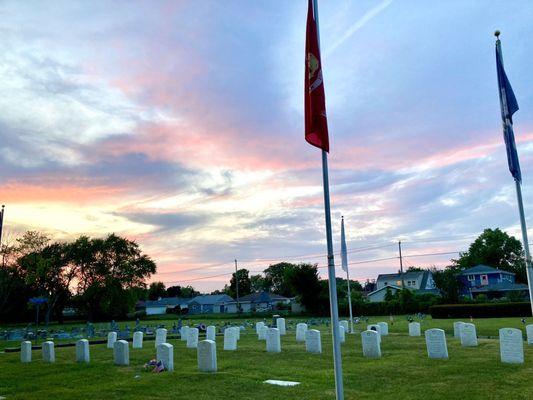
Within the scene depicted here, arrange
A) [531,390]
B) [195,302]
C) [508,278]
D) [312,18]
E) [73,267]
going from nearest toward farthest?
[312,18], [531,390], [73,267], [508,278], [195,302]

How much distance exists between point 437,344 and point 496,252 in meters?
94.5

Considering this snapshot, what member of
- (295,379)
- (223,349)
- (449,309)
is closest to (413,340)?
(223,349)

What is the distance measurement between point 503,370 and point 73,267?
6952 centimetres

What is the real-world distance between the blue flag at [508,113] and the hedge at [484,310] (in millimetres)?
34478

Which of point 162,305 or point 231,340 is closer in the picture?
point 231,340

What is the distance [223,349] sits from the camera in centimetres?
2100

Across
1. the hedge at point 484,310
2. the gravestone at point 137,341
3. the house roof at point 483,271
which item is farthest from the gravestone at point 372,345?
the house roof at point 483,271

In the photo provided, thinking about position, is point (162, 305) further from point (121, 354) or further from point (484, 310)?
point (121, 354)

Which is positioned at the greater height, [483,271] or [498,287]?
[483,271]

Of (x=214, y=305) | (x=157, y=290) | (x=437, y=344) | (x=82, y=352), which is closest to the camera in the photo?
(x=437, y=344)

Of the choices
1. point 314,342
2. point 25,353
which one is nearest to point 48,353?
point 25,353

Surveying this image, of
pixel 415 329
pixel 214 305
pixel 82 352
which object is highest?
pixel 82 352

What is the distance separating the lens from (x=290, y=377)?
503 inches

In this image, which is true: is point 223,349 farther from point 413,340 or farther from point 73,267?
point 73,267
